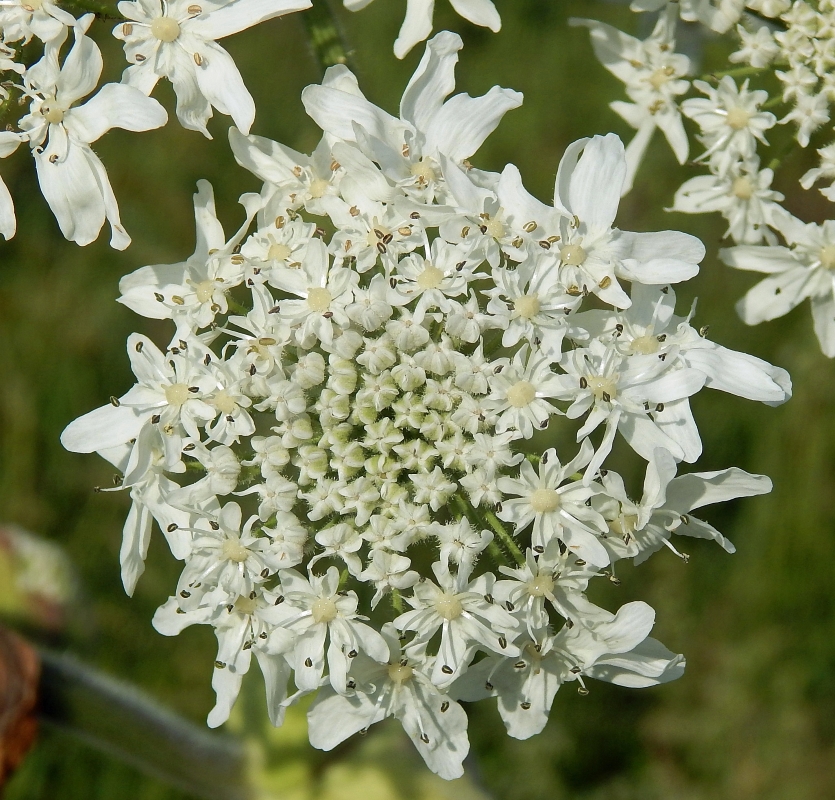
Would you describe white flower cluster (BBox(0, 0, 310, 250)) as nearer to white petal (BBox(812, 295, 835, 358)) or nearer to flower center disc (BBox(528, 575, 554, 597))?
flower center disc (BBox(528, 575, 554, 597))

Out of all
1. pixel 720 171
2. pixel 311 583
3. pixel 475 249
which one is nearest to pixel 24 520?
pixel 311 583

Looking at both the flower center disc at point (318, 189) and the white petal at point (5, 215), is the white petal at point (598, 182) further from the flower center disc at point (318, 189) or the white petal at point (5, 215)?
the white petal at point (5, 215)

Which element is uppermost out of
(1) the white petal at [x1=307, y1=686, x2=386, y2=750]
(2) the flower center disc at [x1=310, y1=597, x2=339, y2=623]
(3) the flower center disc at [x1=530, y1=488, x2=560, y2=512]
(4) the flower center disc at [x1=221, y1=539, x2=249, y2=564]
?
(3) the flower center disc at [x1=530, y1=488, x2=560, y2=512]

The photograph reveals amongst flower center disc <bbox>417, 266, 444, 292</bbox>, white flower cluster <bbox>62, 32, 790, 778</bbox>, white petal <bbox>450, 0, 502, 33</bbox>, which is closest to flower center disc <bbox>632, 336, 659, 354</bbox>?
white flower cluster <bbox>62, 32, 790, 778</bbox>

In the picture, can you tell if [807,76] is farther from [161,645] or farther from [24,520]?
[24,520]

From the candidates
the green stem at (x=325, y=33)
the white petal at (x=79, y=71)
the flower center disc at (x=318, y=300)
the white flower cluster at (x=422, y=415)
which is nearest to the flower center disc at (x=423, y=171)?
the white flower cluster at (x=422, y=415)
